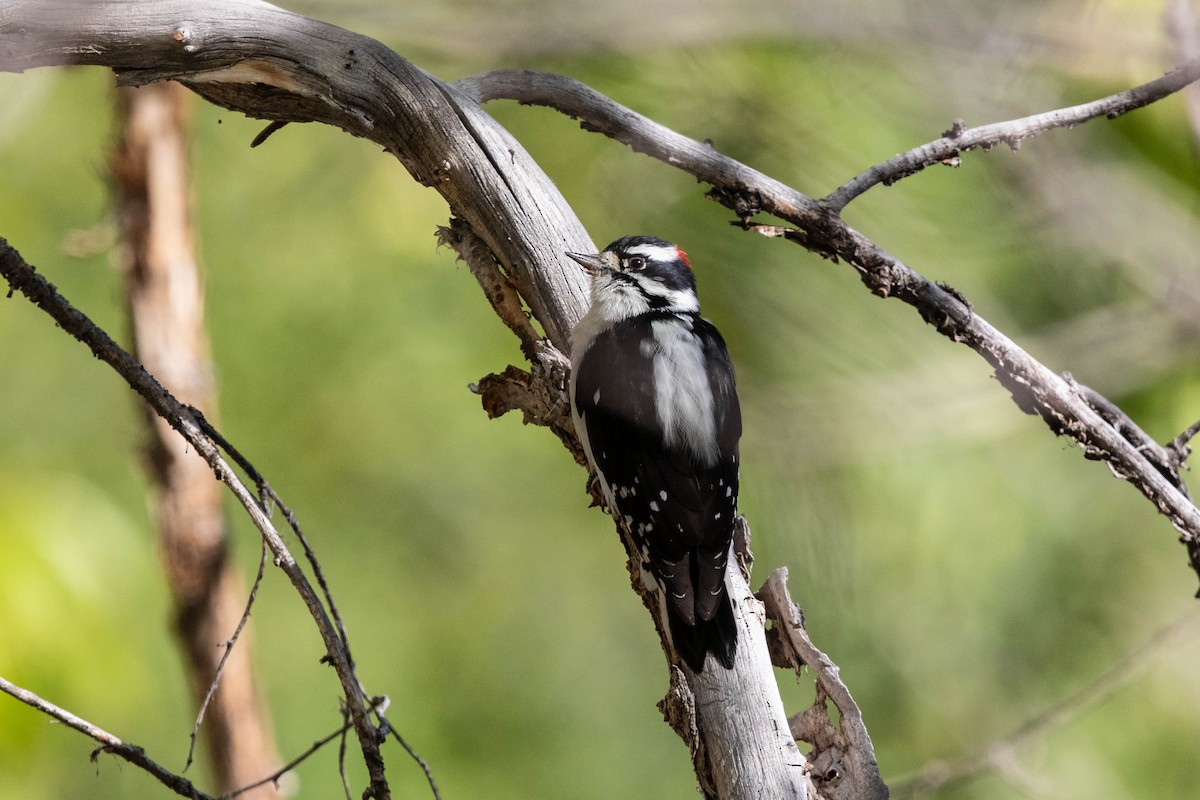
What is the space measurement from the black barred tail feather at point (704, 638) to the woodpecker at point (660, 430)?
0.10m

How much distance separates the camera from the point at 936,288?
228 centimetres

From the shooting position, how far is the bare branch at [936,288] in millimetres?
2252

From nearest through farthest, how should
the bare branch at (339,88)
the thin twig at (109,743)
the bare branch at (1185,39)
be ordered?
the thin twig at (109,743) → the bare branch at (339,88) → the bare branch at (1185,39)

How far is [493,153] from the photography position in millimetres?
2418

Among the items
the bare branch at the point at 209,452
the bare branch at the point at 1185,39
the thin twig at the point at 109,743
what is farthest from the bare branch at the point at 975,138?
the thin twig at the point at 109,743

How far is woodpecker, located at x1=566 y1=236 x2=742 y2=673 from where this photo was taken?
2658 mm

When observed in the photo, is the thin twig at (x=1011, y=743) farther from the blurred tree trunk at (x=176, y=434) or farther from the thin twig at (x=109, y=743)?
the blurred tree trunk at (x=176, y=434)

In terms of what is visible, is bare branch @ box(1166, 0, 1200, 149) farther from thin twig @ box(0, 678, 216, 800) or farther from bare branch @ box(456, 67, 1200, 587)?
thin twig @ box(0, 678, 216, 800)

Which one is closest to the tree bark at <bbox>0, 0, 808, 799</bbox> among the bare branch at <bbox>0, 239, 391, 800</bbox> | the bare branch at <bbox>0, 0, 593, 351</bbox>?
the bare branch at <bbox>0, 0, 593, 351</bbox>

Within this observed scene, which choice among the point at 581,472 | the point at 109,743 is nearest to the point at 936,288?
the point at 109,743

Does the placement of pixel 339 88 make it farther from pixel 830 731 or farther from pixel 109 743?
pixel 830 731

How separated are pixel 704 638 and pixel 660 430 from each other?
0.78 metres

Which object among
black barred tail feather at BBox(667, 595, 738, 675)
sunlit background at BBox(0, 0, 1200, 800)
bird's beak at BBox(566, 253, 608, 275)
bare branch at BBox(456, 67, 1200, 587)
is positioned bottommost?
black barred tail feather at BBox(667, 595, 738, 675)

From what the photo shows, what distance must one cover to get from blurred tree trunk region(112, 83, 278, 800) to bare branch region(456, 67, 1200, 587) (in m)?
3.28
